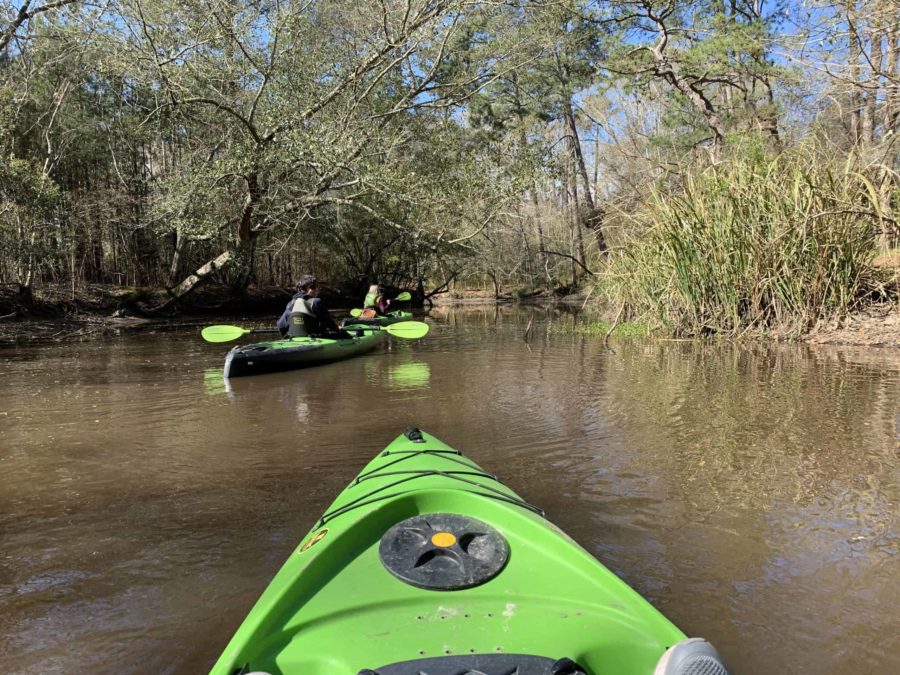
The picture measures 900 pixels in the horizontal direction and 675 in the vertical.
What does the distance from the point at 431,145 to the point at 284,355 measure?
365 inches

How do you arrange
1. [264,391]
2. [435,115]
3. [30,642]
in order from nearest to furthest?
[30,642] < [264,391] < [435,115]

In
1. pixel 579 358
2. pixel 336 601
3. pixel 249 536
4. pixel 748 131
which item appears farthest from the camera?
pixel 748 131

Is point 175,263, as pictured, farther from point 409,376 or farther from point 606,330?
point 409,376

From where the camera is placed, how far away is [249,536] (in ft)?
9.05

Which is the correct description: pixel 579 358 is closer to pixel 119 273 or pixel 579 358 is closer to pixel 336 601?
pixel 336 601

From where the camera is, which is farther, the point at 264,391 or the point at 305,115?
the point at 305,115

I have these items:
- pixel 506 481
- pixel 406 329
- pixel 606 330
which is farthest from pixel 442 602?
pixel 606 330

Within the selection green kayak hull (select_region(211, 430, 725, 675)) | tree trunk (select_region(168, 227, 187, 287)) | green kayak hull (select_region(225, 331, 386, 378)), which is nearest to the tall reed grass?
green kayak hull (select_region(225, 331, 386, 378))

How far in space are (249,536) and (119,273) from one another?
16.4 metres

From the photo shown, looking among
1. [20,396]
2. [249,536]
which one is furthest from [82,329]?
[249,536]

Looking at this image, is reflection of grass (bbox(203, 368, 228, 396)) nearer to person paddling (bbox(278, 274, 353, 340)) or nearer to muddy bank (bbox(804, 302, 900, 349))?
person paddling (bbox(278, 274, 353, 340))

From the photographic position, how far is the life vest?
25.5ft

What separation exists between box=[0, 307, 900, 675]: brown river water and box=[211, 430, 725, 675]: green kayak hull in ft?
1.68

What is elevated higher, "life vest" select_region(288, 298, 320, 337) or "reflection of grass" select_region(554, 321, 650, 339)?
"life vest" select_region(288, 298, 320, 337)
